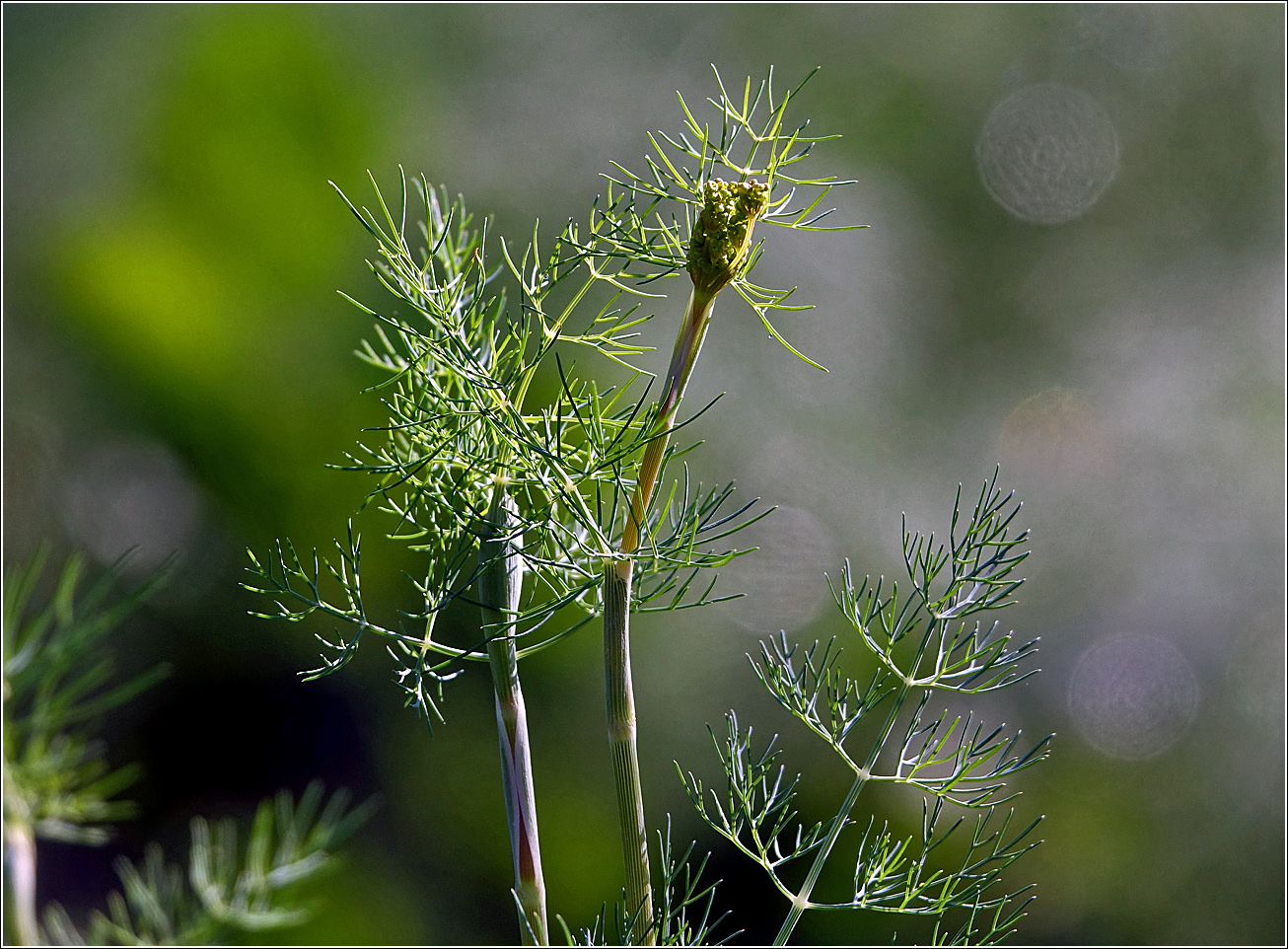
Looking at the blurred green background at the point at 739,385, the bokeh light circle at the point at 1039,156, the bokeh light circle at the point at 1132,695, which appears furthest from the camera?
the bokeh light circle at the point at 1039,156

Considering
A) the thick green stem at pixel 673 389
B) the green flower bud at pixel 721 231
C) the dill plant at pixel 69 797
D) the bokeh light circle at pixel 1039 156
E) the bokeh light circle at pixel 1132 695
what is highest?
the bokeh light circle at pixel 1039 156

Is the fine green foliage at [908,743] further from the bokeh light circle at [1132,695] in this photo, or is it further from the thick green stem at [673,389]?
the bokeh light circle at [1132,695]

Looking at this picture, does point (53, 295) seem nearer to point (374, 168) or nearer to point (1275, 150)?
point (374, 168)

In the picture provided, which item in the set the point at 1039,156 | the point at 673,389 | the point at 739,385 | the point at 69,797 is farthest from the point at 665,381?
the point at 1039,156

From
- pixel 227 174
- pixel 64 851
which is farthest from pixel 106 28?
pixel 64 851

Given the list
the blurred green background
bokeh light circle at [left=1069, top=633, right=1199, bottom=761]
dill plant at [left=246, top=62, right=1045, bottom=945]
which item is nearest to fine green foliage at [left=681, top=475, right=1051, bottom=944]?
dill plant at [left=246, top=62, right=1045, bottom=945]

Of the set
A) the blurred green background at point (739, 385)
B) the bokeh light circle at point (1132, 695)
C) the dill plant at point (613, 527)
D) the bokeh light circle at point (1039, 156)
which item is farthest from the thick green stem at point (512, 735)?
the bokeh light circle at point (1039, 156)
